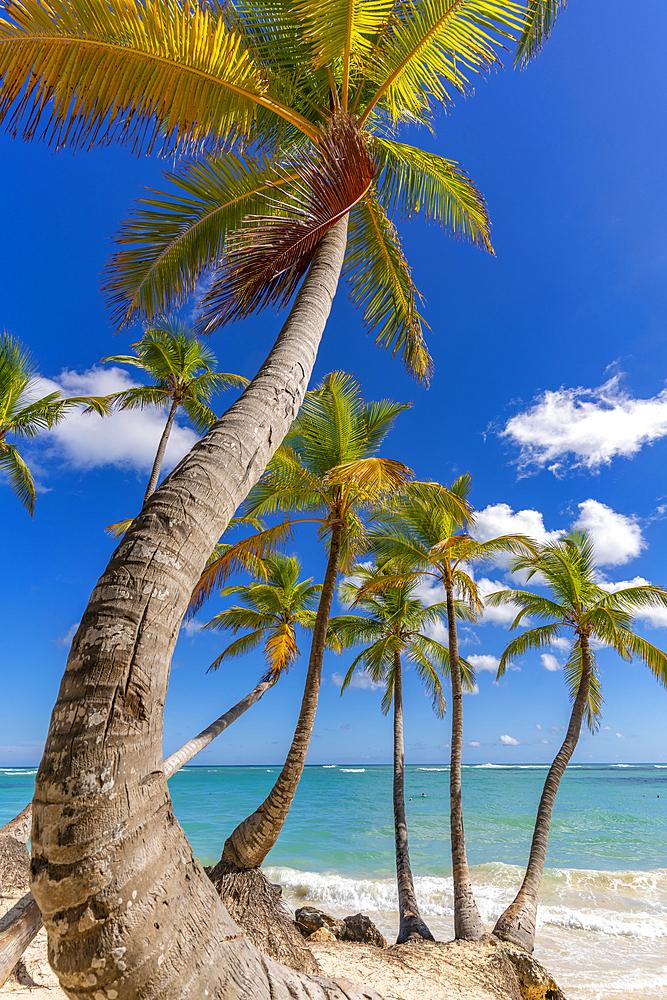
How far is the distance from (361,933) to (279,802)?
448 cm

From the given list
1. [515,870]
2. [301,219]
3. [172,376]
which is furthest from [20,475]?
[515,870]

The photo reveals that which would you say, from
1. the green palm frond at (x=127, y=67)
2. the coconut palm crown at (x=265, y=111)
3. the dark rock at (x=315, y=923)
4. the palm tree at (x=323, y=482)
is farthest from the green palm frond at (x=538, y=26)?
the dark rock at (x=315, y=923)

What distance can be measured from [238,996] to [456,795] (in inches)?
409

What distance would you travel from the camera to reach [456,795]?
1023cm

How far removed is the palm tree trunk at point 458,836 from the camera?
910 centimetres

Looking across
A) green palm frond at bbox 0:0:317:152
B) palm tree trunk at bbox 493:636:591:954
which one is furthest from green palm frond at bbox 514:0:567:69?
palm tree trunk at bbox 493:636:591:954

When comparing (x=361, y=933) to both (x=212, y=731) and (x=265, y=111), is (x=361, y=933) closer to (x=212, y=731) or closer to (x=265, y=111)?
(x=212, y=731)

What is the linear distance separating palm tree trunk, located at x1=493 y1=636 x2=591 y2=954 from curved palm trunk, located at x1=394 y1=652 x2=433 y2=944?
1.50 m

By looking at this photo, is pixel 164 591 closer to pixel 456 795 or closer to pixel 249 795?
pixel 456 795

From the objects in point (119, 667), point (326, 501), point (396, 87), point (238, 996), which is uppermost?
point (396, 87)

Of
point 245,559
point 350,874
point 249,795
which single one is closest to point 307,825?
point 350,874

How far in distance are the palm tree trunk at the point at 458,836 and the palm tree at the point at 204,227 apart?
7.60m

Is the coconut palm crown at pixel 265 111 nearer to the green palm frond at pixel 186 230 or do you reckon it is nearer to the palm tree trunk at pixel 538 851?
the green palm frond at pixel 186 230

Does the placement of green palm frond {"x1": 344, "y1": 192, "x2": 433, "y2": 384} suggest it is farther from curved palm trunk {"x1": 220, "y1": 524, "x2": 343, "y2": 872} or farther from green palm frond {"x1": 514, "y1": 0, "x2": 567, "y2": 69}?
curved palm trunk {"x1": 220, "y1": 524, "x2": 343, "y2": 872}
